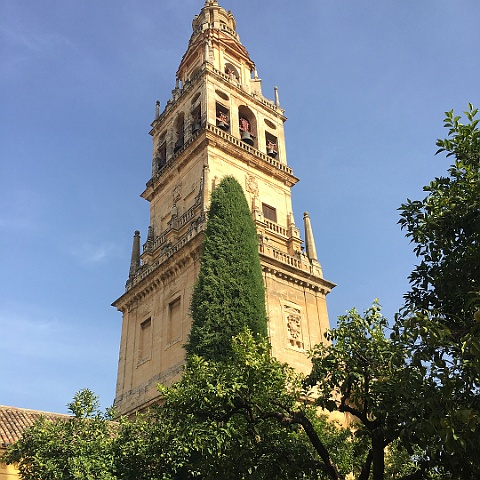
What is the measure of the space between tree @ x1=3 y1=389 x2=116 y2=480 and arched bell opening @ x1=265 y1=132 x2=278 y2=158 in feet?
70.3

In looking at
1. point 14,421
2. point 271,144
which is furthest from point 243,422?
point 271,144

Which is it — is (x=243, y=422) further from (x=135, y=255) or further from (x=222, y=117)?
(x=222, y=117)

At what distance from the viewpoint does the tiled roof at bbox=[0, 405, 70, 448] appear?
17.7 metres

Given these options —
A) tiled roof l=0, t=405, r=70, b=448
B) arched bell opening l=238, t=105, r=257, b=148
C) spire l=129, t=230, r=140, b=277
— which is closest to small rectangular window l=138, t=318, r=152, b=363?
spire l=129, t=230, r=140, b=277

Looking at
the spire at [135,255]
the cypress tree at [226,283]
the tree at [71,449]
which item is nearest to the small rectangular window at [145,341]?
the spire at [135,255]

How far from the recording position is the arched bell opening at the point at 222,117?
3111 cm

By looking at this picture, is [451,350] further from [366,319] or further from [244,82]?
[244,82]

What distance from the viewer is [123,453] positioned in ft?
45.6

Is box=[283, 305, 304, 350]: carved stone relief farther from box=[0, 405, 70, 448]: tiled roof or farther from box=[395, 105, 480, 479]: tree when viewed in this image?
box=[395, 105, 480, 479]: tree

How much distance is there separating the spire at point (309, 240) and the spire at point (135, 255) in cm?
917

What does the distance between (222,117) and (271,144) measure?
3819mm

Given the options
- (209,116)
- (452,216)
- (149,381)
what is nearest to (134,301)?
(149,381)

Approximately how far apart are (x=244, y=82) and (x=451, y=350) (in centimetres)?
3279

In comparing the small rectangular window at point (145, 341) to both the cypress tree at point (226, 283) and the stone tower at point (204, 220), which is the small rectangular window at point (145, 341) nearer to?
the stone tower at point (204, 220)
